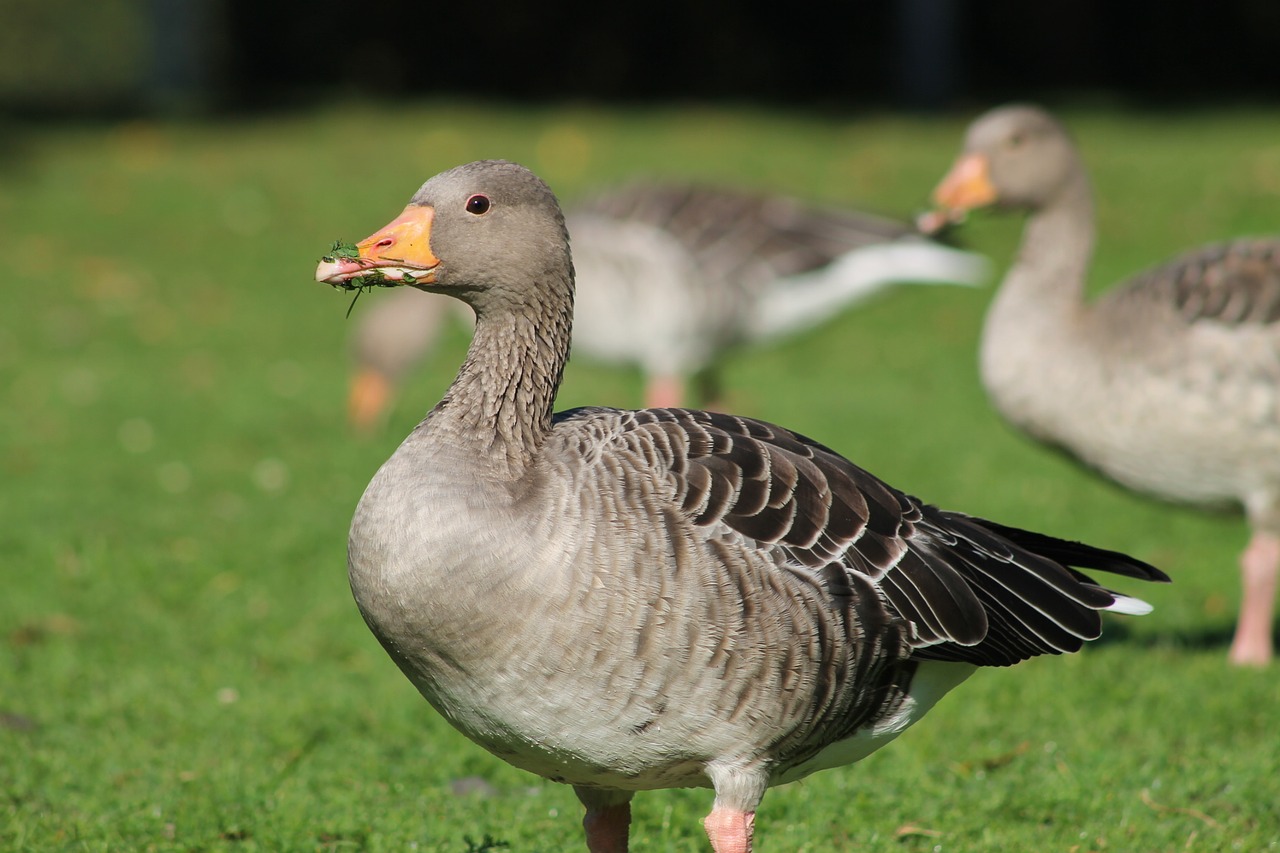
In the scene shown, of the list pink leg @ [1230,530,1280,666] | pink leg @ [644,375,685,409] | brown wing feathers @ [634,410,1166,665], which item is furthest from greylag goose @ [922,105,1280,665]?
pink leg @ [644,375,685,409]

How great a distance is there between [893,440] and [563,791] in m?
5.13

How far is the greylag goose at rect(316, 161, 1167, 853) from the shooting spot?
3531 mm

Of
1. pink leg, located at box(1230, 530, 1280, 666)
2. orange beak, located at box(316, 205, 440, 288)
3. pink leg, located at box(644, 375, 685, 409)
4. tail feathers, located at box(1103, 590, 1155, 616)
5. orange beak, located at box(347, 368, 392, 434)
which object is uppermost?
orange beak, located at box(316, 205, 440, 288)

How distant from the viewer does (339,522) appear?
8.01m

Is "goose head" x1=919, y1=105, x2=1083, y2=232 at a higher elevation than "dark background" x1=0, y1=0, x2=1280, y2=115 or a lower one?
higher

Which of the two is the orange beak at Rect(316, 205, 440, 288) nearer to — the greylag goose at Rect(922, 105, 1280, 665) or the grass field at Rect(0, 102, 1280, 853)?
the grass field at Rect(0, 102, 1280, 853)

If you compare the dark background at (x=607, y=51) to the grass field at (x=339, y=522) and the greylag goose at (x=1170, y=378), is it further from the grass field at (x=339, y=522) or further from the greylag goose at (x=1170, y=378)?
the greylag goose at (x=1170, y=378)

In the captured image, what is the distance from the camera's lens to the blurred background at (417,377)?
4.91 m

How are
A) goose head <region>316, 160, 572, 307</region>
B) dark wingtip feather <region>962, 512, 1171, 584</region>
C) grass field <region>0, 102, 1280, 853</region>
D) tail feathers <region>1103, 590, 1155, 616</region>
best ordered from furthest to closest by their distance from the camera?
grass field <region>0, 102, 1280, 853</region> < dark wingtip feather <region>962, 512, 1171, 584</region> < tail feathers <region>1103, 590, 1155, 616</region> < goose head <region>316, 160, 572, 307</region>

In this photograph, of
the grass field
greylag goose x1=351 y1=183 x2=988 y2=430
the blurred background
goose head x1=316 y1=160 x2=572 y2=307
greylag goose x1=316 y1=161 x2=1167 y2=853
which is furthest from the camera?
greylag goose x1=351 y1=183 x2=988 y2=430

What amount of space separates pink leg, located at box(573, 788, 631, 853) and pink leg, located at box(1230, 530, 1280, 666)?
3.15 metres

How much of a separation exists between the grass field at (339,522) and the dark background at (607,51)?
3.04m

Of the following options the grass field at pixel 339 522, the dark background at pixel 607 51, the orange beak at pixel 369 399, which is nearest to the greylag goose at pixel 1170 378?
Answer: the grass field at pixel 339 522

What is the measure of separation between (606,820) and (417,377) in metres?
8.15
